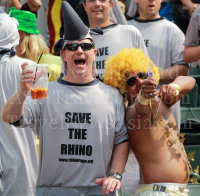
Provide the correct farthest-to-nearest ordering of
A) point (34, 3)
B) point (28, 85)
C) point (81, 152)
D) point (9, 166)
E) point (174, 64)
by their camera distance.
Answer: point (34, 3) → point (174, 64) → point (9, 166) → point (81, 152) → point (28, 85)

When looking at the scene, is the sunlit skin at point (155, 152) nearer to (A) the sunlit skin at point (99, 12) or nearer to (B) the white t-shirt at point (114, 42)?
(B) the white t-shirt at point (114, 42)

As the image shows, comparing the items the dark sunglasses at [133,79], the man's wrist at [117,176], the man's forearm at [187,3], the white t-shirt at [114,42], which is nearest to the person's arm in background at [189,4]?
the man's forearm at [187,3]

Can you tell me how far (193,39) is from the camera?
4.76 meters

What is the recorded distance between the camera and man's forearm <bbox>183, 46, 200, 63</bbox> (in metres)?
4.70

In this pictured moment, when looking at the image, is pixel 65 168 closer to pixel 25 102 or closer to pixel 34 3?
pixel 25 102

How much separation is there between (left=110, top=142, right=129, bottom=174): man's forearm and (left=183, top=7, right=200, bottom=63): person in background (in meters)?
1.70

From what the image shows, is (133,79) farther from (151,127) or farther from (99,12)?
(99,12)

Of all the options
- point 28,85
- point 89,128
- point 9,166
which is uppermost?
point 28,85

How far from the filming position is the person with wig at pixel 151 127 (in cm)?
331

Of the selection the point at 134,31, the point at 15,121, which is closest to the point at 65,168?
the point at 15,121

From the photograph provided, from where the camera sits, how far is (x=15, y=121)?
3211 mm

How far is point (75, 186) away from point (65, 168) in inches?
6.2

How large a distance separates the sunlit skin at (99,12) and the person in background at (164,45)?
0.58m

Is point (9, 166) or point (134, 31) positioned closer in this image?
point (9, 166)
